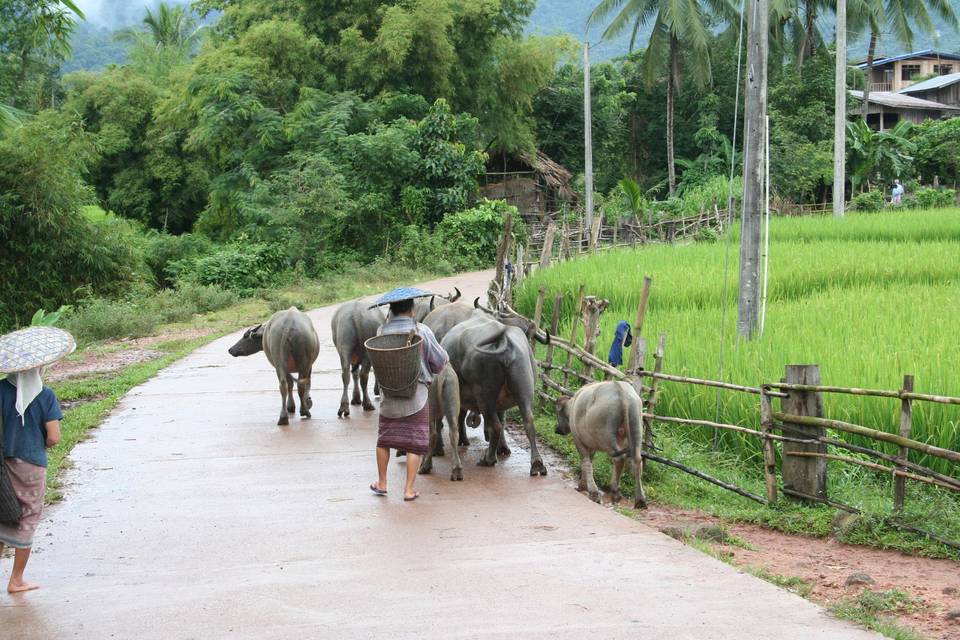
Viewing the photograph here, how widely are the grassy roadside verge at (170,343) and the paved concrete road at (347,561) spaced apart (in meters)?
0.96

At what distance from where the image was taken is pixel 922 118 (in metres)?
49.7

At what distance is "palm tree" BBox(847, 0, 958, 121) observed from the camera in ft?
130

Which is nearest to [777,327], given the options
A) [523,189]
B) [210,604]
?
[210,604]

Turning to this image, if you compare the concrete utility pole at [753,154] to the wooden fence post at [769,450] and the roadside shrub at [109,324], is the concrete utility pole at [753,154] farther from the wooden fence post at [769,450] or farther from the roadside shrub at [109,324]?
the roadside shrub at [109,324]

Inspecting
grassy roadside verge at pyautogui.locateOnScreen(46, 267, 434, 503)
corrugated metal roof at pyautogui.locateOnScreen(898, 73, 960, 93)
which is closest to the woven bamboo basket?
grassy roadside verge at pyautogui.locateOnScreen(46, 267, 434, 503)

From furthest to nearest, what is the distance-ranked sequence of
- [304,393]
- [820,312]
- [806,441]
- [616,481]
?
[820,312], [304,393], [616,481], [806,441]

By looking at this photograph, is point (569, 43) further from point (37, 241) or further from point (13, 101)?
point (37, 241)

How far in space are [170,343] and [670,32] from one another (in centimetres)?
2657

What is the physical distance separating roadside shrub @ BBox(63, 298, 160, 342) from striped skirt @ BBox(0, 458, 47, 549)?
14.4 metres

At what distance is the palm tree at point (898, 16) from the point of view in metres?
39.5

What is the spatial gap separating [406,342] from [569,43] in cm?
3392

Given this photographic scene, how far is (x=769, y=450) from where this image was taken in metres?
6.99

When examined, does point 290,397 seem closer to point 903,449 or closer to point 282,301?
point 903,449

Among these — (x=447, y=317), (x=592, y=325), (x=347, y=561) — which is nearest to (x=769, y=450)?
(x=592, y=325)
